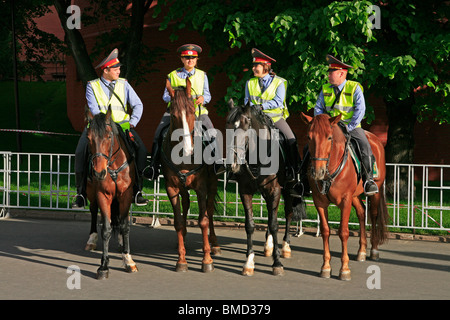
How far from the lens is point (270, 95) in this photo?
9336 millimetres

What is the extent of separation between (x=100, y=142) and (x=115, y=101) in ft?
3.95

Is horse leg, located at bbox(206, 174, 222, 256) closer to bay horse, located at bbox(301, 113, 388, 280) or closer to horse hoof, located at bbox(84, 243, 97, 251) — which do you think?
bay horse, located at bbox(301, 113, 388, 280)

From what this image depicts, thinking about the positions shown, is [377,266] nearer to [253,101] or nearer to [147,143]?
[253,101]

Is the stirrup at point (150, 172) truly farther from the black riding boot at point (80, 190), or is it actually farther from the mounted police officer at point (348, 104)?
the mounted police officer at point (348, 104)

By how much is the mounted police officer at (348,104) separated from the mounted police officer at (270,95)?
583mm

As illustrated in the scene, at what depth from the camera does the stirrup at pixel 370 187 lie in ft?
30.4

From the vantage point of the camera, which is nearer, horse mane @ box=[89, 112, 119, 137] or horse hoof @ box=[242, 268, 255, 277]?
horse mane @ box=[89, 112, 119, 137]

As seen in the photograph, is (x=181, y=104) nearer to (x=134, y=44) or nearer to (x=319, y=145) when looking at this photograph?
(x=319, y=145)

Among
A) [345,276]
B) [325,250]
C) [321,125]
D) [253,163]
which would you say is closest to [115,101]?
[253,163]

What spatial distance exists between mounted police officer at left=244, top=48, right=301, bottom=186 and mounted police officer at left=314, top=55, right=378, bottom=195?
58 centimetres

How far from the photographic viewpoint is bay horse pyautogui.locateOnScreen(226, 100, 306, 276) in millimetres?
8234

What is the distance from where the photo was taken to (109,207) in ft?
29.0

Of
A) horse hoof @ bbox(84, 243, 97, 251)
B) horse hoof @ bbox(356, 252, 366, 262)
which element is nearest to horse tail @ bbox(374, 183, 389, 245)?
horse hoof @ bbox(356, 252, 366, 262)

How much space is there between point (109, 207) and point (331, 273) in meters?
3.19
